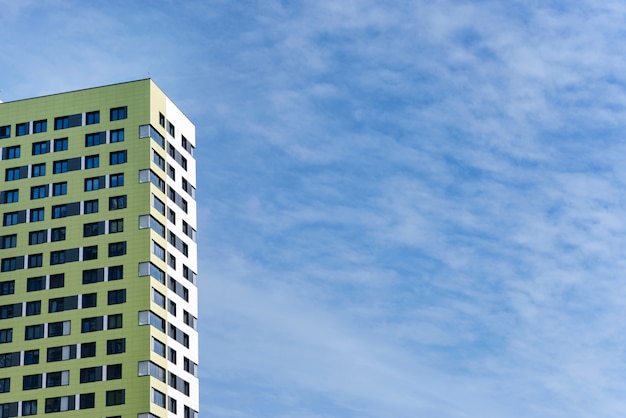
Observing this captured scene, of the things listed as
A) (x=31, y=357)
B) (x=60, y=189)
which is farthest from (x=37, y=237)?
(x=31, y=357)

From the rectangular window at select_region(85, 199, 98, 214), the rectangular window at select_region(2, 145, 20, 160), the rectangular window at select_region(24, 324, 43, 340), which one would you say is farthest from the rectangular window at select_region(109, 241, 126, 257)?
the rectangular window at select_region(2, 145, 20, 160)

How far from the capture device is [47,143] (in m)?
148

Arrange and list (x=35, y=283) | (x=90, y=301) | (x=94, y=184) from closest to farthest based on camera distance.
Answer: (x=90, y=301) < (x=35, y=283) < (x=94, y=184)

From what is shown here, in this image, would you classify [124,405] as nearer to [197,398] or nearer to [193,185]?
[197,398]

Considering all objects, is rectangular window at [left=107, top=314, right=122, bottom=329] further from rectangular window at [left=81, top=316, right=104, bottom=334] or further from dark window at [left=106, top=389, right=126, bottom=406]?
dark window at [left=106, top=389, right=126, bottom=406]

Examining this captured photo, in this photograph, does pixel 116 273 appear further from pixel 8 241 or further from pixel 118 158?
pixel 8 241

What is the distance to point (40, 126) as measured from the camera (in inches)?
5866

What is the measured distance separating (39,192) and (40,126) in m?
8.86

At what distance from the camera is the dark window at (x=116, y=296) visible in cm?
13712

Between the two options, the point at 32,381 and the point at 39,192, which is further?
the point at 39,192

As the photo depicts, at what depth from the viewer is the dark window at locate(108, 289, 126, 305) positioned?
5399 inches

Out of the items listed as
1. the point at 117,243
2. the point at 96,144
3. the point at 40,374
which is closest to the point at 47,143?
the point at 96,144

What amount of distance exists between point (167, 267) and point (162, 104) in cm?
2111

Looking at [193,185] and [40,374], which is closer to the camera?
[40,374]
